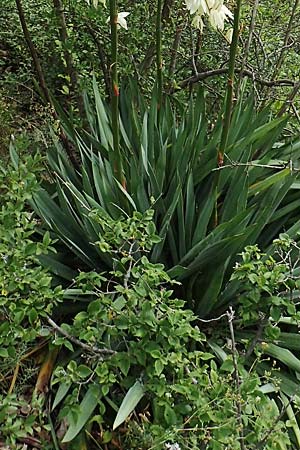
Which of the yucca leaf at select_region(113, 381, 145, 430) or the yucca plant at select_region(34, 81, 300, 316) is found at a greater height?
the yucca plant at select_region(34, 81, 300, 316)

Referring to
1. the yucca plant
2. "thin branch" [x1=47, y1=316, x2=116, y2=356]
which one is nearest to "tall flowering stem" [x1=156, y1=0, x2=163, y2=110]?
the yucca plant

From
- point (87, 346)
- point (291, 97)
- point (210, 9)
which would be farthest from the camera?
point (291, 97)

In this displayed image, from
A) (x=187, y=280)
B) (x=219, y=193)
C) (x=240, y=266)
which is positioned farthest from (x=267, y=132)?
(x=240, y=266)

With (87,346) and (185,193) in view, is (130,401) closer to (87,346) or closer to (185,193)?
(87,346)

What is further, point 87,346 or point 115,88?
point 115,88

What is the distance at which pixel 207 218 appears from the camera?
99.7 inches

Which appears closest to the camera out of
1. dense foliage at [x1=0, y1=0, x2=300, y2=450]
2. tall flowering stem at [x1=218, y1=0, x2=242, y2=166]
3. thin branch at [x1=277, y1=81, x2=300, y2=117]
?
dense foliage at [x1=0, y1=0, x2=300, y2=450]

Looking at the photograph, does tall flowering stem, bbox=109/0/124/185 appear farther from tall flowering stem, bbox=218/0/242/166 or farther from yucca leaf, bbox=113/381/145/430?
yucca leaf, bbox=113/381/145/430

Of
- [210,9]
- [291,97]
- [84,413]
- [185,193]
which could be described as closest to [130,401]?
[84,413]

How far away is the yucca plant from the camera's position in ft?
8.08

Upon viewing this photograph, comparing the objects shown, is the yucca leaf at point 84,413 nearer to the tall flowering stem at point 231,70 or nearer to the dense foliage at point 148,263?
the dense foliage at point 148,263

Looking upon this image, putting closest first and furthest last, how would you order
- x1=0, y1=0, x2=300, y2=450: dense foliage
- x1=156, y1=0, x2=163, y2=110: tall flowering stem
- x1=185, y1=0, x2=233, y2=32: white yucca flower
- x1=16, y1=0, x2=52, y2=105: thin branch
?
x1=0, y1=0, x2=300, y2=450: dense foliage → x1=185, y1=0, x2=233, y2=32: white yucca flower → x1=156, y1=0, x2=163, y2=110: tall flowering stem → x1=16, y1=0, x2=52, y2=105: thin branch

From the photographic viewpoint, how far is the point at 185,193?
276cm

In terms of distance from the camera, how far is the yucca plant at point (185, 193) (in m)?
2.46
